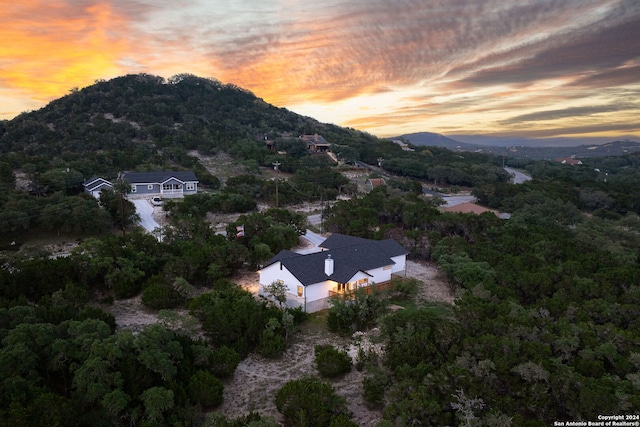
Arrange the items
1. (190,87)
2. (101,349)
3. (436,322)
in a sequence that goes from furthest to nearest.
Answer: (190,87) → (436,322) → (101,349)

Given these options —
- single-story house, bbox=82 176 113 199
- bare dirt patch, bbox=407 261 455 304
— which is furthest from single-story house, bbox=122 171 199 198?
bare dirt patch, bbox=407 261 455 304

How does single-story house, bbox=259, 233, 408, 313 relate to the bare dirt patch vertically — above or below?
above

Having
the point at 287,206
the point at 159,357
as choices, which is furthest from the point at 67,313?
the point at 287,206

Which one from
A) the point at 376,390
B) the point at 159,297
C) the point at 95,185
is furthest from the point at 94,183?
the point at 376,390

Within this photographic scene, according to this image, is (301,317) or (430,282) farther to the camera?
(430,282)

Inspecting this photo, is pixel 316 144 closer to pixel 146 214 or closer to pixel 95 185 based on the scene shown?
pixel 95 185

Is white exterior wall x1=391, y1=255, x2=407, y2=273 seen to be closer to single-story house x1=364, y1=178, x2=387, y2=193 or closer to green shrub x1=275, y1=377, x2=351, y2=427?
green shrub x1=275, y1=377, x2=351, y2=427

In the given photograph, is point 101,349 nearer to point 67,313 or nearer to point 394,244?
point 67,313
